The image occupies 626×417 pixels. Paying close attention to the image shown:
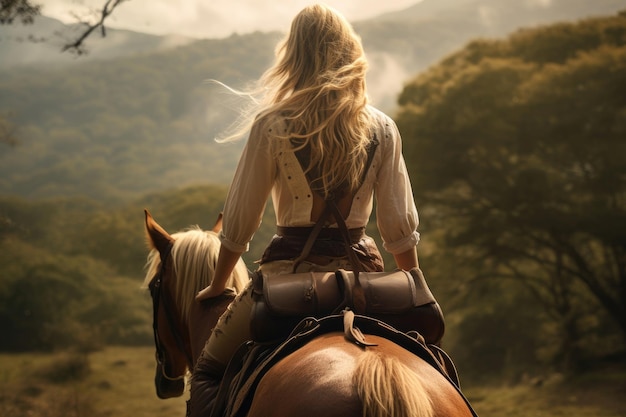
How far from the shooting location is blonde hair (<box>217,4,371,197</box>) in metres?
2.58

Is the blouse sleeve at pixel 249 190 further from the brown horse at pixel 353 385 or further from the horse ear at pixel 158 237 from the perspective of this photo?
the horse ear at pixel 158 237

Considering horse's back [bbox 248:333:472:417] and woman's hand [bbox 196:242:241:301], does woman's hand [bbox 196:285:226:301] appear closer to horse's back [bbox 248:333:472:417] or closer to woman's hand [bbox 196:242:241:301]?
woman's hand [bbox 196:242:241:301]

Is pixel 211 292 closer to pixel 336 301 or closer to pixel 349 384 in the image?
pixel 336 301

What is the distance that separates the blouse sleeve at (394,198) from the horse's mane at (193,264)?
37.2 inches

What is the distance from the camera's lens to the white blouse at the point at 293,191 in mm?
2613

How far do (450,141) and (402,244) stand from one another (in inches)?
327

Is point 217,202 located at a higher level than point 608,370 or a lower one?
higher

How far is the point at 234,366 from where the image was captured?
2.61 meters

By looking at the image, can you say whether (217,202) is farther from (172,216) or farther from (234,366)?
(234,366)

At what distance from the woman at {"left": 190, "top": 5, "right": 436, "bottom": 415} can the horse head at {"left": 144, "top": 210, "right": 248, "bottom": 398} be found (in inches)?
24.6

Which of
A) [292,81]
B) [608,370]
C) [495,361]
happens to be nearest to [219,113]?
[495,361]

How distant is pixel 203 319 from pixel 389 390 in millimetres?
1683

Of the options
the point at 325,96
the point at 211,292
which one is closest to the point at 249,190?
the point at 325,96

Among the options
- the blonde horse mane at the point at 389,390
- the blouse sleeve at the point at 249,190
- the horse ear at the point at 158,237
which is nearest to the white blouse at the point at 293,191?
the blouse sleeve at the point at 249,190
